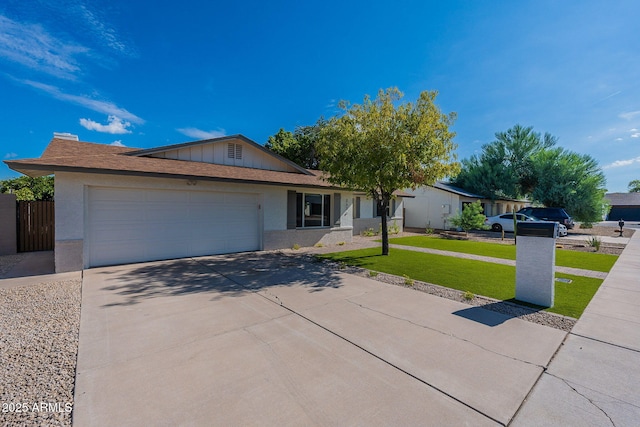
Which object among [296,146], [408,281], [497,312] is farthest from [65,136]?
[296,146]

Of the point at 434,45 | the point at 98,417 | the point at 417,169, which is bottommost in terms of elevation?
the point at 98,417

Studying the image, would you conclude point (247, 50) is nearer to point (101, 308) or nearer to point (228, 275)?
point (228, 275)

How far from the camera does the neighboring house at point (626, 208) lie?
4162 cm

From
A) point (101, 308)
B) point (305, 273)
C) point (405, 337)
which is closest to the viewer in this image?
point (405, 337)

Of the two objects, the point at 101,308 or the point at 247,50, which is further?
the point at 247,50

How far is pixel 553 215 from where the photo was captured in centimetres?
2109

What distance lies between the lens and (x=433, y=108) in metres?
8.31

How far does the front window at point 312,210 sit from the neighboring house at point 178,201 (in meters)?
0.05

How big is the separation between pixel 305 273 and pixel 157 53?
38.2ft

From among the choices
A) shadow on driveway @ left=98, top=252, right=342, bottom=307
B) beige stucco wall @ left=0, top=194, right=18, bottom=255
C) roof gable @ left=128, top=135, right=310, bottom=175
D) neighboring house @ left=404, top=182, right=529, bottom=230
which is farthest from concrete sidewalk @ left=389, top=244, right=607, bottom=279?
beige stucco wall @ left=0, top=194, right=18, bottom=255

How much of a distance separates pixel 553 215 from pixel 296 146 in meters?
24.4

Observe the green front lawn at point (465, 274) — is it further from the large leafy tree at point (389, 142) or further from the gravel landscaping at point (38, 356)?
the gravel landscaping at point (38, 356)

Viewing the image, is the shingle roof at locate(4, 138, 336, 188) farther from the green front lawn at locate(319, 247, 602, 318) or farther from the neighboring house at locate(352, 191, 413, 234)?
the neighboring house at locate(352, 191, 413, 234)

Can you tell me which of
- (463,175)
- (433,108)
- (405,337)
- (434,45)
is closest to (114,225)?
(405,337)
